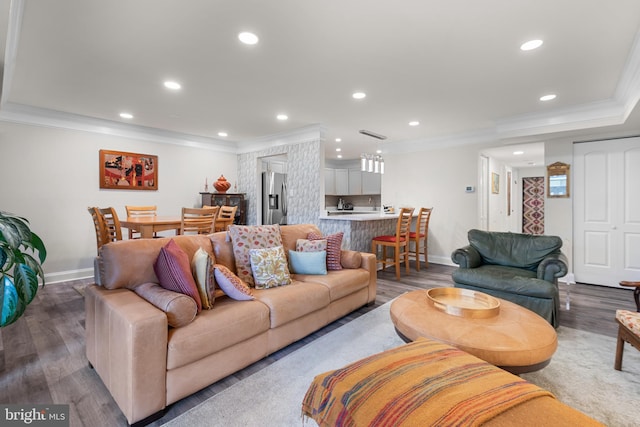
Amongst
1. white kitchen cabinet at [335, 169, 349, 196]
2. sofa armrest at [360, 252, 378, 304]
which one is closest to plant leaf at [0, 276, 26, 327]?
sofa armrest at [360, 252, 378, 304]

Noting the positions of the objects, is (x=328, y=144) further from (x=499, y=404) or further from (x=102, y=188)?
(x=499, y=404)

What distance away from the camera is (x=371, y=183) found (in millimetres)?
8547

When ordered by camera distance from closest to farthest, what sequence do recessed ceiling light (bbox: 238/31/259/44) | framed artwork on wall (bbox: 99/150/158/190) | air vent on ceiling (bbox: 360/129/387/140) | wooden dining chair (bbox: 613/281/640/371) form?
wooden dining chair (bbox: 613/281/640/371)
recessed ceiling light (bbox: 238/31/259/44)
framed artwork on wall (bbox: 99/150/158/190)
air vent on ceiling (bbox: 360/129/387/140)

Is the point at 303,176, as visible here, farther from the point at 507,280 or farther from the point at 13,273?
the point at 13,273

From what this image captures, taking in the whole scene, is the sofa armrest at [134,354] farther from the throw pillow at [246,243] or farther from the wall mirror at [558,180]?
the wall mirror at [558,180]

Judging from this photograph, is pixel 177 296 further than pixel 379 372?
Yes

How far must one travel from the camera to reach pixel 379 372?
1191 millimetres

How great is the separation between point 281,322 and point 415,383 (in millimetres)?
1294

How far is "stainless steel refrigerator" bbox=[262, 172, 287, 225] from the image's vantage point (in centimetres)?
627

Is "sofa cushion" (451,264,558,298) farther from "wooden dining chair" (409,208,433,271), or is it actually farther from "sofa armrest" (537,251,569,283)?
"wooden dining chair" (409,208,433,271)

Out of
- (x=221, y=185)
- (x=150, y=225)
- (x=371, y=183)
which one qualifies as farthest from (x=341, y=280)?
(x=371, y=183)

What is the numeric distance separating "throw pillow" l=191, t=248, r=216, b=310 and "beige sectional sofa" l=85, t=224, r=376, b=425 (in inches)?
3.1

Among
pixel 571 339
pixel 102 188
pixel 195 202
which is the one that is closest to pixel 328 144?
pixel 195 202

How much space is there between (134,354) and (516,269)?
3.63m
